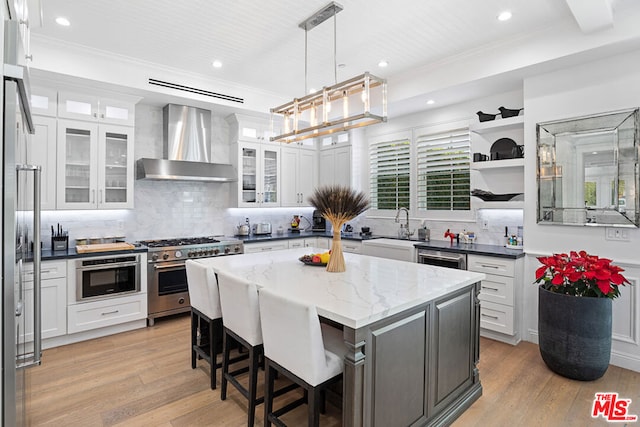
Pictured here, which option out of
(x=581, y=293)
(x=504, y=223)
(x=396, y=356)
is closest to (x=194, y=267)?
(x=396, y=356)

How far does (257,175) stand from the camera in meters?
5.42

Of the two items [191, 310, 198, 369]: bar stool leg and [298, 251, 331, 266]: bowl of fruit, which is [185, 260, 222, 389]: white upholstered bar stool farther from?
[298, 251, 331, 266]: bowl of fruit

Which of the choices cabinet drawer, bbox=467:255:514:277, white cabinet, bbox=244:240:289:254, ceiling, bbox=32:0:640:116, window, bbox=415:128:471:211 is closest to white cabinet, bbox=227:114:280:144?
ceiling, bbox=32:0:640:116

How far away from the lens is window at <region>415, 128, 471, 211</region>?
4637mm

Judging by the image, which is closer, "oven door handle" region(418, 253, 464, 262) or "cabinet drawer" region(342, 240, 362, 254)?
"oven door handle" region(418, 253, 464, 262)

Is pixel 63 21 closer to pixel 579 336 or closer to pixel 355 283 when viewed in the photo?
pixel 355 283

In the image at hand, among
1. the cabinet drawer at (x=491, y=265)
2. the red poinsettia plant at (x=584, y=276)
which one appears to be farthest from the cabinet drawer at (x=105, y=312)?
the red poinsettia plant at (x=584, y=276)

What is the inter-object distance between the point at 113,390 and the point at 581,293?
3888 mm

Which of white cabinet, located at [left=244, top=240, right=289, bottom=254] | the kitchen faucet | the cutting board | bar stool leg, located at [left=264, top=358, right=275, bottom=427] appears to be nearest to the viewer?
bar stool leg, located at [left=264, top=358, right=275, bottom=427]

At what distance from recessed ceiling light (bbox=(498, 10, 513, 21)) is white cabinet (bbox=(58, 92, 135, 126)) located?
162 inches

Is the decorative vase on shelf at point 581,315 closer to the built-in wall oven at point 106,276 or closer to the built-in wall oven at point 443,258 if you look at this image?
the built-in wall oven at point 443,258

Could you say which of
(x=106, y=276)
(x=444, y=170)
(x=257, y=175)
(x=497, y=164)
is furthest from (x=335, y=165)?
(x=106, y=276)

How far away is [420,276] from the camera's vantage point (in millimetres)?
2512

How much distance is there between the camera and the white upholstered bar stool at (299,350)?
69.6 inches
